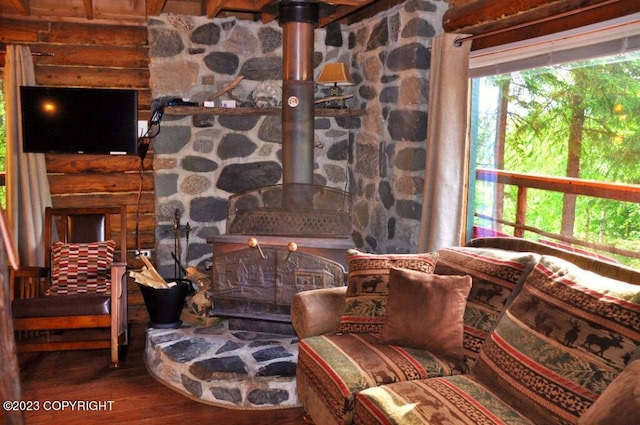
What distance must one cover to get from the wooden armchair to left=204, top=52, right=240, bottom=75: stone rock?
129cm

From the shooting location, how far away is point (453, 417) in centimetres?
197

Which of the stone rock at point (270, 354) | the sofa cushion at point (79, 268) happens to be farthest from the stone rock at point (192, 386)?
the sofa cushion at point (79, 268)

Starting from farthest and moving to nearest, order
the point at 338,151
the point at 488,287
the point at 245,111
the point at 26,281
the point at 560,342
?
the point at 338,151 < the point at 245,111 < the point at 26,281 < the point at 488,287 < the point at 560,342

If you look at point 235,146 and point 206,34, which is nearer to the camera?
point 206,34

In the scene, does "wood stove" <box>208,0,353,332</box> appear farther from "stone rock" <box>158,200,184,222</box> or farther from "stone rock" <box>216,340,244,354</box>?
"stone rock" <box>158,200,184,222</box>

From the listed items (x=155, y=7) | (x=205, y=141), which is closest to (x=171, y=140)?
(x=205, y=141)

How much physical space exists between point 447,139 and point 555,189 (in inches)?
26.1

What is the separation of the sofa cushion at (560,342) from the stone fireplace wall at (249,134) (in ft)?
5.79

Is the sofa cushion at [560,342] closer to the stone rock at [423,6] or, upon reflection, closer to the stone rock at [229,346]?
the stone rock at [229,346]

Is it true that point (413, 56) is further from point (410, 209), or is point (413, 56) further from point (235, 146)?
point (235, 146)

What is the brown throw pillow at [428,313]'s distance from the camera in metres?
2.54

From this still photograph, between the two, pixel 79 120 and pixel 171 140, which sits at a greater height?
pixel 79 120

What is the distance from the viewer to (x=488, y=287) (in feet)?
8.39
